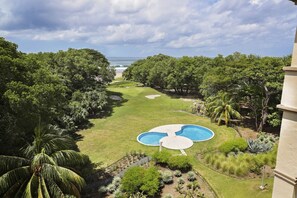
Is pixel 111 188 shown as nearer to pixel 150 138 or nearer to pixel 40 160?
pixel 40 160

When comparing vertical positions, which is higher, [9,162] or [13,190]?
[9,162]

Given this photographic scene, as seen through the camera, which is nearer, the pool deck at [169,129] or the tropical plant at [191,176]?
the tropical plant at [191,176]

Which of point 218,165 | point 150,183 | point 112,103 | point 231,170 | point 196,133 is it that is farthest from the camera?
point 112,103

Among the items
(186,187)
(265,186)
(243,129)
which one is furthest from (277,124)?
(186,187)

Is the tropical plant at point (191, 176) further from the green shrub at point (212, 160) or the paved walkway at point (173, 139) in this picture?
the paved walkway at point (173, 139)

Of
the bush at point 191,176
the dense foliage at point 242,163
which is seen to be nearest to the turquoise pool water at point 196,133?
the dense foliage at point 242,163

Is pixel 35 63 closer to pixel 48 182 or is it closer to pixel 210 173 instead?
pixel 48 182

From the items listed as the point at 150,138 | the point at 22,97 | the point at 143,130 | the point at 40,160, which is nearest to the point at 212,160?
the point at 150,138
